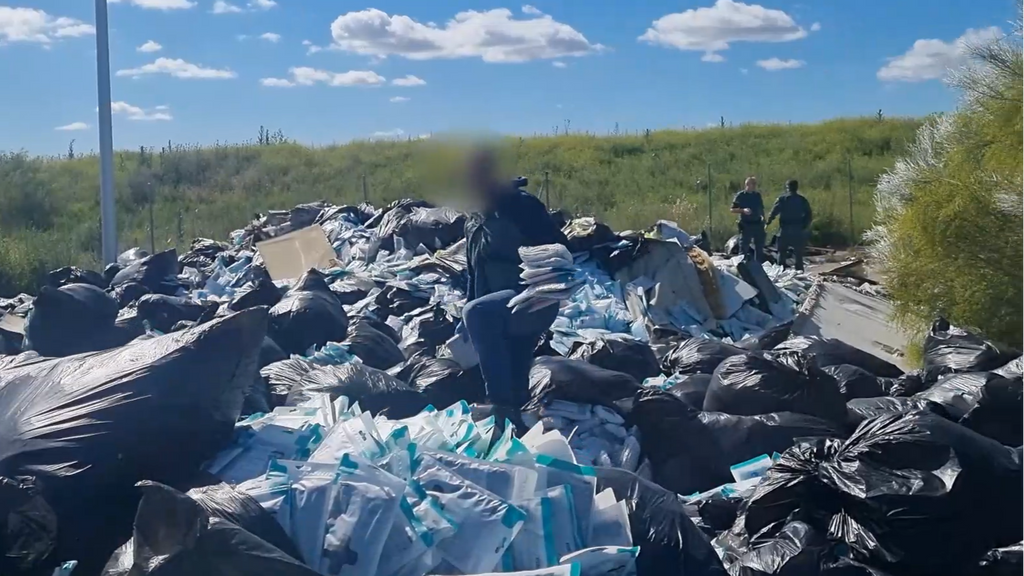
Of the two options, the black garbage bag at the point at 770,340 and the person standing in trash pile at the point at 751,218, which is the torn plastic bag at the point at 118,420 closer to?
the black garbage bag at the point at 770,340

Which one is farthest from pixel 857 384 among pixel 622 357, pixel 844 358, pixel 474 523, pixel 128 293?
pixel 128 293

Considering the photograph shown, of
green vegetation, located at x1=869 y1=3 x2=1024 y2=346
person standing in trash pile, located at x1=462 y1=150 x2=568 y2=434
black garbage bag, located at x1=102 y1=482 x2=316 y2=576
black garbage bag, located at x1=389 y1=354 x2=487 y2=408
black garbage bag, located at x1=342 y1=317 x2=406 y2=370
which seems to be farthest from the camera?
black garbage bag, located at x1=342 y1=317 x2=406 y2=370

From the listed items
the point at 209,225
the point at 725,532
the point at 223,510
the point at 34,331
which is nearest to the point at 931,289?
the point at 725,532

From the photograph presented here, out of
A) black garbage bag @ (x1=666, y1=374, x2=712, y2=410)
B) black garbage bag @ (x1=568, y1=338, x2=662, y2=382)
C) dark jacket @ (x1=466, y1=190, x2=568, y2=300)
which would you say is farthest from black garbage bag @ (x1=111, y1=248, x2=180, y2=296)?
black garbage bag @ (x1=666, y1=374, x2=712, y2=410)

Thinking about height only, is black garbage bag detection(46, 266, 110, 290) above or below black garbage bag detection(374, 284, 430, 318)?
above

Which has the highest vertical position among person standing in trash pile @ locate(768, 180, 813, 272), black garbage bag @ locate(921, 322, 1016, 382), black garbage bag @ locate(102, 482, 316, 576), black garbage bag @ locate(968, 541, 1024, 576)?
person standing in trash pile @ locate(768, 180, 813, 272)

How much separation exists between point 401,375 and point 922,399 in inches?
94.0

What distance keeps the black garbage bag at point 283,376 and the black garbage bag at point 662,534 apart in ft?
5.97

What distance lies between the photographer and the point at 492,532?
8.60 ft

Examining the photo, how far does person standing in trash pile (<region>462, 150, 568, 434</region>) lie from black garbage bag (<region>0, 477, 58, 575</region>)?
5.92ft

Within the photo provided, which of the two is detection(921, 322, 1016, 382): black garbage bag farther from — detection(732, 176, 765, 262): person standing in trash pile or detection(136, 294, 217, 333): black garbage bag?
detection(732, 176, 765, 262): person standing in trash pile

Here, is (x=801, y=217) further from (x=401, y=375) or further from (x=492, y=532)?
(x=492, y=532)

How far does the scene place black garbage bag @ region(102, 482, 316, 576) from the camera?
91.5 inches

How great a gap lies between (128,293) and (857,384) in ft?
19.1
